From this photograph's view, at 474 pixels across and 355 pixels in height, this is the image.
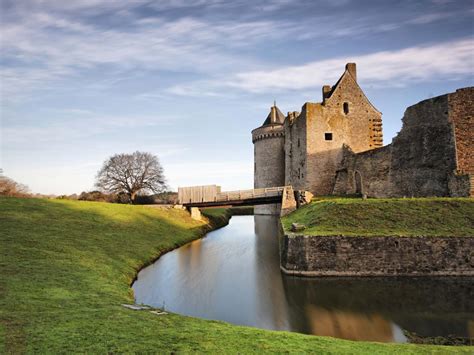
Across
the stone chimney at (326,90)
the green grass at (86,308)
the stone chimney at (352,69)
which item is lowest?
the green grass at (86,308)

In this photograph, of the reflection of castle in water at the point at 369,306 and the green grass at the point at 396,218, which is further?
the green grass at the point at 396,218

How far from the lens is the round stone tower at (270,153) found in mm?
43281

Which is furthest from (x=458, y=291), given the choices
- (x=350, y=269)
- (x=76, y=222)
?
(x=76, y=222)

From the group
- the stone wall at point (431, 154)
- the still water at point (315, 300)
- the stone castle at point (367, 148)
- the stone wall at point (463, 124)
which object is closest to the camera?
the still water at point (315, 300)

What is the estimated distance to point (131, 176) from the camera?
42.8 meters

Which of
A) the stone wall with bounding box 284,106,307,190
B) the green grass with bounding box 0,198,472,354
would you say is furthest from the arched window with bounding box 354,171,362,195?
the green grass with bounding box 0,198,472,354

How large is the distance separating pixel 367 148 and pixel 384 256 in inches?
664

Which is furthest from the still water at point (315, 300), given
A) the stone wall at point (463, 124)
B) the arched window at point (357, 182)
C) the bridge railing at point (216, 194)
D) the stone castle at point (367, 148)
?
the bridge railing at point (216, 194)

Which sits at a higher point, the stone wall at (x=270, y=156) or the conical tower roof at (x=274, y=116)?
the conical tower roof at (x=274, y=116)

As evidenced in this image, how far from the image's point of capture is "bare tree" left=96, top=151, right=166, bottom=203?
139 ft

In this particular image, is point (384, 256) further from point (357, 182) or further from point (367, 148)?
point (367, 148)

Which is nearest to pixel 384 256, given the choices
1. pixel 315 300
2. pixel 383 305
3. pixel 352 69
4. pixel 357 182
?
pixel 383 305

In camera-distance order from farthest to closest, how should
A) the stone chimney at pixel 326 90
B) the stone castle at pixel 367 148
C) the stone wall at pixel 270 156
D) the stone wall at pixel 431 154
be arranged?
the stone wall at pixel 270 156 → the stone chimney at pixel 326 90 → the stone castle at pixel 367 148 → the stone wall at pixel 431 154

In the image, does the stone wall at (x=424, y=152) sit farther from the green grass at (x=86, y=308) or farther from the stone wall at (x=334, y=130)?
the green grass at (x=86, y=308)
